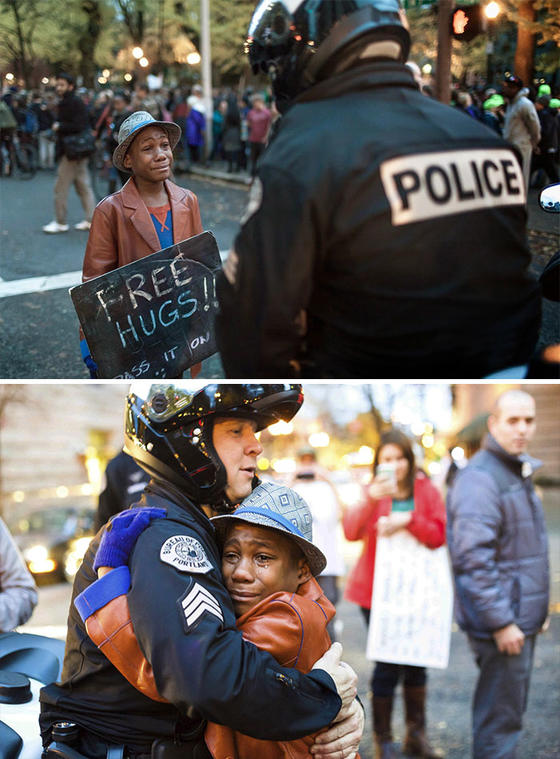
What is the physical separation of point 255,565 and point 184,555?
0.19m

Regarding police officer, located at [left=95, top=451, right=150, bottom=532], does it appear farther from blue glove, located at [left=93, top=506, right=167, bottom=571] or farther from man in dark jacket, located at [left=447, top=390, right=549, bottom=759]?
man in dark jacket, located at [left=447, top=390, right=549, bottom=759]

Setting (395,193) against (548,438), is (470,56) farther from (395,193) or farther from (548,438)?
(395,193)

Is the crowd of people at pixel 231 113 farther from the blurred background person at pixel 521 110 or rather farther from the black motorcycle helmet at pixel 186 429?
the black motorcycle helmet at pixel 186 429

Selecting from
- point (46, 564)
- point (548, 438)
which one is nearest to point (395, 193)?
point (548, 438)

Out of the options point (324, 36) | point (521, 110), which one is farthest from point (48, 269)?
point (324, 36)

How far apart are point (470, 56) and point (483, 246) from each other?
1.75 metres

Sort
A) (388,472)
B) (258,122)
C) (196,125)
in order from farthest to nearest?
(258,122) → (196,125) → (388,472)

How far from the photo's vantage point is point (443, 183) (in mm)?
1655

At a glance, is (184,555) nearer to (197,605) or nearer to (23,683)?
(197,605)

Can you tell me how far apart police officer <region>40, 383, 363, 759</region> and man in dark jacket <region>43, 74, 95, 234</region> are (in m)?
4.82

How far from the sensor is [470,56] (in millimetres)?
3172

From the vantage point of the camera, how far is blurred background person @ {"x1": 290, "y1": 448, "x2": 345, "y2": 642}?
2.45 metres

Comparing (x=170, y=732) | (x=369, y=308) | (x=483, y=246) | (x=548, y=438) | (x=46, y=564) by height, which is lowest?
(x=46, y=564)

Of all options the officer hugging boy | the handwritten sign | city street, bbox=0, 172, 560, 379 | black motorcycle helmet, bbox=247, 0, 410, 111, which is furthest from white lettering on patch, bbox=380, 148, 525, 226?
the handwritten sign
